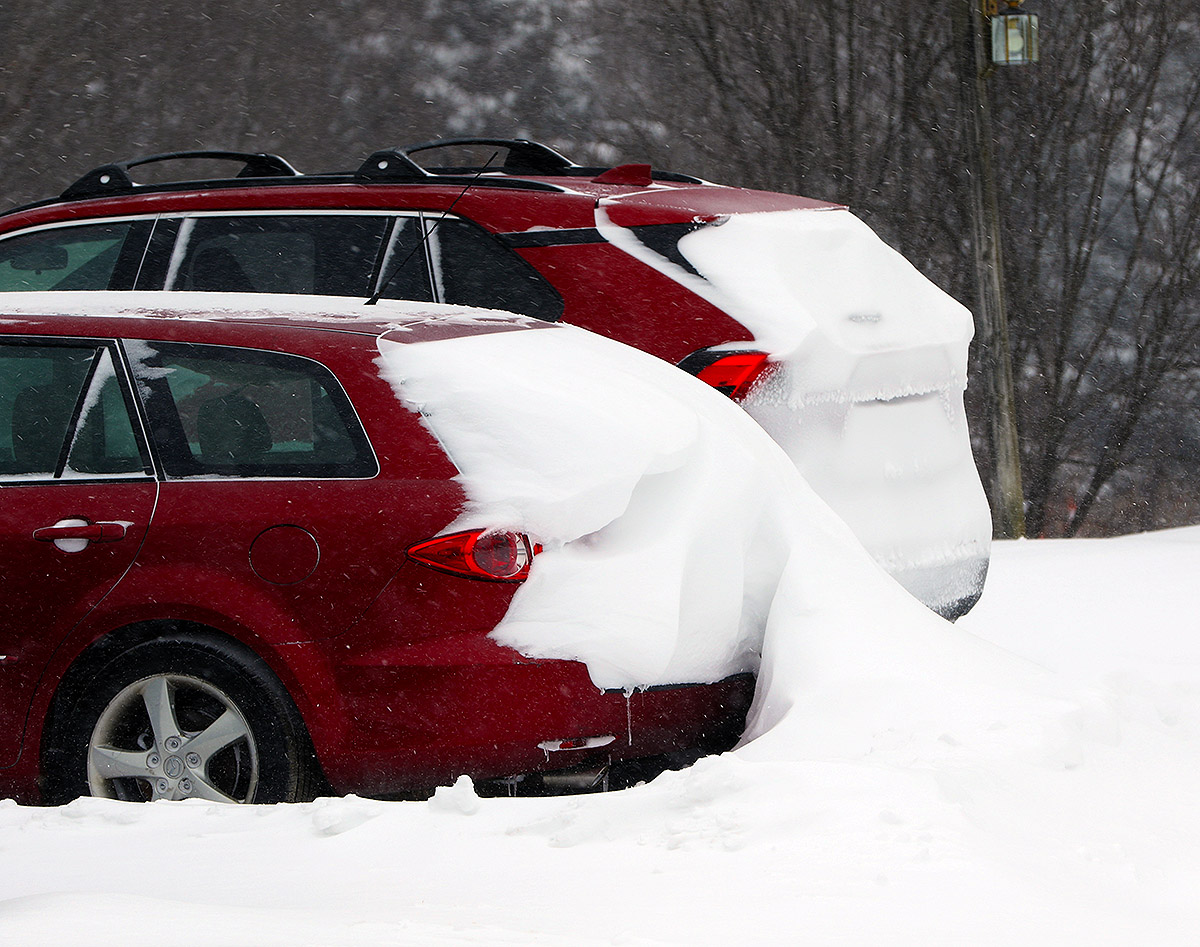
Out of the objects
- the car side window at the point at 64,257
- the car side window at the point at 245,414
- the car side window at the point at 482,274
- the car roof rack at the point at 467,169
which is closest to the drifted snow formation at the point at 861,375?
the car side window at the point at 482,274

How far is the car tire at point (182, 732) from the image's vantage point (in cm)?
357

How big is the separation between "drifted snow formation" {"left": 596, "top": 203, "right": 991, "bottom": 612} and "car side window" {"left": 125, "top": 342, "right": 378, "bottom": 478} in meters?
1.33

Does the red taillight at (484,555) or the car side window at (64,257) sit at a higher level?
the red taillight at (484,555)

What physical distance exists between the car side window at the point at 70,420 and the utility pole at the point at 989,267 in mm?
8818

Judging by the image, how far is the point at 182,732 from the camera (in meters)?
3.65

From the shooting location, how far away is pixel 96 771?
3674 mm

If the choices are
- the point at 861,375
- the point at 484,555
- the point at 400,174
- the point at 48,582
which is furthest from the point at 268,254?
the point at 484,555

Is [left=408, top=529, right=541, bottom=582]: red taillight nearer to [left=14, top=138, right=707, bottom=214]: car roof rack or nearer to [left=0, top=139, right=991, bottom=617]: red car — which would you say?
[left=0, top=139, right=991, bottom=617]: red car

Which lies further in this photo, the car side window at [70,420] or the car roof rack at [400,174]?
the car roof rack at [400,174]

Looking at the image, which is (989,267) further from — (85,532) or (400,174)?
(85,532)

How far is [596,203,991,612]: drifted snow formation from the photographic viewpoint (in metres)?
4.52

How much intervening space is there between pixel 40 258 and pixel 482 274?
211cm

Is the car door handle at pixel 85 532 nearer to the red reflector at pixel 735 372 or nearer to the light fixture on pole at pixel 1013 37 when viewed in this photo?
the red reflector at pixel 735 372

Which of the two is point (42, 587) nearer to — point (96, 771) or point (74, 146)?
point (96, 771)
